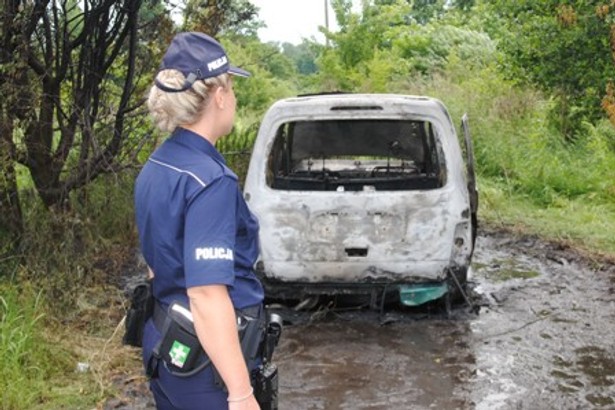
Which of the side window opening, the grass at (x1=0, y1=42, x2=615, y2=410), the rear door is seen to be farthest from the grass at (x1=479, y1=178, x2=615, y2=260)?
the rear door

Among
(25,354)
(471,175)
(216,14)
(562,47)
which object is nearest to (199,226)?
(25,354)

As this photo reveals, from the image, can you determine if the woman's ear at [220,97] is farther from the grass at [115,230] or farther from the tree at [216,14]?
the tree at [216,14]

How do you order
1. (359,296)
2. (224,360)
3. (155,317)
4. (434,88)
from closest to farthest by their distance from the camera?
(224,360), (155,317), (359,296), (434,88)

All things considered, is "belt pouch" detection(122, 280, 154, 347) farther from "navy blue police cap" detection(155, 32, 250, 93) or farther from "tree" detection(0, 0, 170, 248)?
"tree" detection(0, 0, 170, 248)

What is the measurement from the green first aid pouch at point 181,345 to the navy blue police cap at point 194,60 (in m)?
0.64

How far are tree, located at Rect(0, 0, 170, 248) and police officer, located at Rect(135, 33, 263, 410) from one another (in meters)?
4.03

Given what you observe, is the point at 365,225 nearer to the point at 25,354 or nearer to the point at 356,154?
the point at 356,154

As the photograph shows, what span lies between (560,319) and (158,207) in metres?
4.94

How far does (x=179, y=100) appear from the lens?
2332 millimetres

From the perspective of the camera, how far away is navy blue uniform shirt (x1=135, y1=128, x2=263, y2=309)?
222 centimetres

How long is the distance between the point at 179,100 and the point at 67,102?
4844 mm

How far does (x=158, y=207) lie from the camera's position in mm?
2336

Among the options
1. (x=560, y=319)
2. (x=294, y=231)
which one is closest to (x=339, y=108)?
(x=294, y=231)

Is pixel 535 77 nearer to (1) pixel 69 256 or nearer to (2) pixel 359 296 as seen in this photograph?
(2) pixel 359 296
